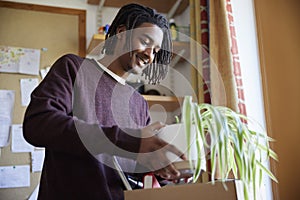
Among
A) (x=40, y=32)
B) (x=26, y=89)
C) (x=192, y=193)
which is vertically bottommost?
(x=192, y=193)

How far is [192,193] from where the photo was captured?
764mm

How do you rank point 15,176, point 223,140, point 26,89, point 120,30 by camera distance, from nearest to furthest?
1. point 223,140
2. point 120,30
3. point 15,176
4. point 26,89

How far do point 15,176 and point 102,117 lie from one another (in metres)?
1.21

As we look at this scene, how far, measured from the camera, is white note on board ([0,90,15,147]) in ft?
6.86

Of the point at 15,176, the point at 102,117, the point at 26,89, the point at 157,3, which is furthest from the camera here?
the point at 157,3

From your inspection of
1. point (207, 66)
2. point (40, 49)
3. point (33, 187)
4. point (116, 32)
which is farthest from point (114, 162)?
point (40, 49)

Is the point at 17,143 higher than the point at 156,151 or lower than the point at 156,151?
higher

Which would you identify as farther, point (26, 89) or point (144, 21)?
point (26, 89)

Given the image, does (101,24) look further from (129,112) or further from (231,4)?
(129,112)

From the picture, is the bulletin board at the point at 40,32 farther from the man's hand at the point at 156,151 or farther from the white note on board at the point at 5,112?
the man's hand at the point at 156,151

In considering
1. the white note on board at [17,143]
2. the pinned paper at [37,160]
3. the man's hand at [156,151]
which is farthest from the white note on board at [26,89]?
the man's hand at [156,151]

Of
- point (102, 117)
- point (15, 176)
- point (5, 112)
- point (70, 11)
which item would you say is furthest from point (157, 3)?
point (102, 117)

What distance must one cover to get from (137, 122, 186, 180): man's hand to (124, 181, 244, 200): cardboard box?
0.03 meters

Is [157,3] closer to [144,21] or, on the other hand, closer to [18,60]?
[18,60]
